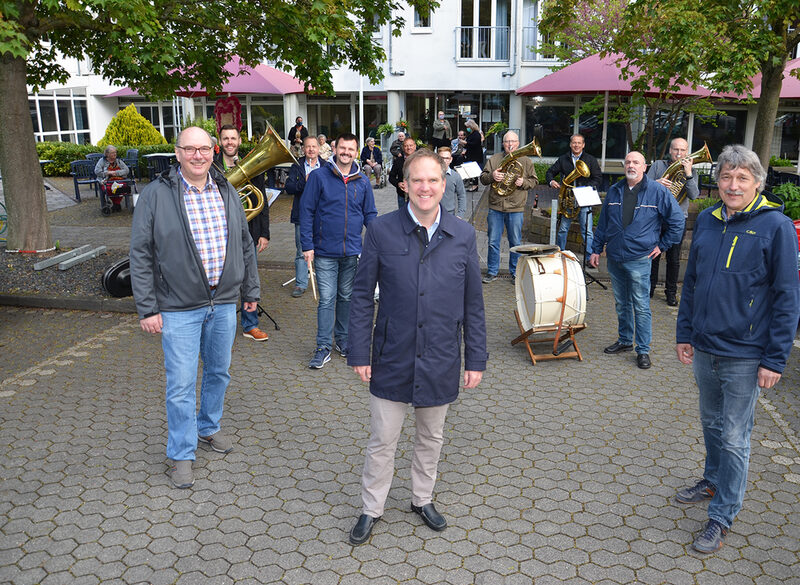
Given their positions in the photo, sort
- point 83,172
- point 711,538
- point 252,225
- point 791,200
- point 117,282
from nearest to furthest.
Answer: point 711,538
point 252,225
point 117,282
point 791,200
point 83,172

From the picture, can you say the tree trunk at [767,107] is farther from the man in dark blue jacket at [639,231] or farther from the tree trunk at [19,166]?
the tree trunk at [19,166]

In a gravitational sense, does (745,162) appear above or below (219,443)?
above

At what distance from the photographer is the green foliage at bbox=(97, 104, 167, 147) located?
2495 centimetres

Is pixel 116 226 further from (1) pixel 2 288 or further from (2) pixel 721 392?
(2) pixel 721 392

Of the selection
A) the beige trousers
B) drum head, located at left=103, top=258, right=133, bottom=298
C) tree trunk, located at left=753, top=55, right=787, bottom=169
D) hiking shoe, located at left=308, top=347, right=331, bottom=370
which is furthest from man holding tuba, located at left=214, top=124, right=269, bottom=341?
tree trunk, located at left=753, top=55, right=787, bottom=169

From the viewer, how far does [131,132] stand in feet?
81.7

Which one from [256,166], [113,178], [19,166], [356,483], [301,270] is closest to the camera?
[356,483]

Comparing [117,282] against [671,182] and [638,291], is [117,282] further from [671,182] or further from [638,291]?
[671,182]

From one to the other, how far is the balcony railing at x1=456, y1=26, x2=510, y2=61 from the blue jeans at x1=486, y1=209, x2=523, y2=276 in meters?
16.5

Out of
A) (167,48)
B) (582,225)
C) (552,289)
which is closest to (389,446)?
(552,289)

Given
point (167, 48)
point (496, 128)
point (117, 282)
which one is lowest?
point (117, 282)

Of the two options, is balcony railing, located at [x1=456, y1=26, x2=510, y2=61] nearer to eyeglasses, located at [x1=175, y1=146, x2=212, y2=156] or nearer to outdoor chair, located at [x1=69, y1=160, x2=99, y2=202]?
outdoor chair, located at [x1=69, y1=160, x2=99, y2=202]

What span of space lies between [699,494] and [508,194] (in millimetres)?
5667

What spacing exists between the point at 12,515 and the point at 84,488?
43 cm
